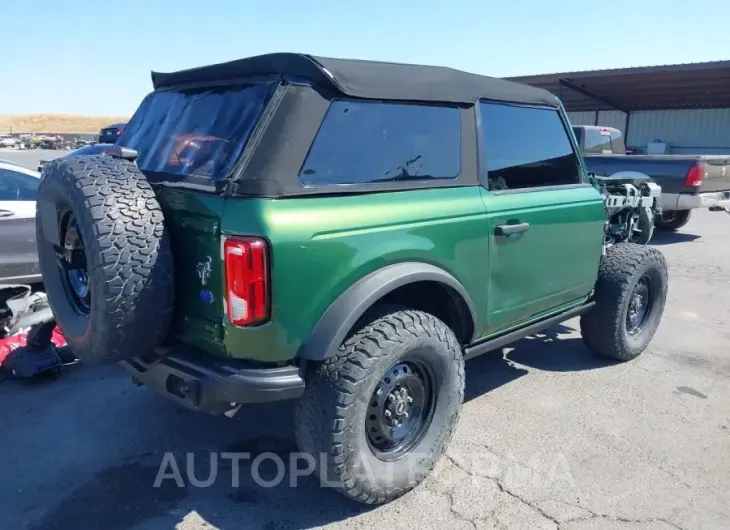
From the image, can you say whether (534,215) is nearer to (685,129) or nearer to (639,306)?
(639,306)

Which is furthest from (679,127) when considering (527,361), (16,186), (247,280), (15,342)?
(247,280)

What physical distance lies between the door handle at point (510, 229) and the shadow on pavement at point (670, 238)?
790 centimetres

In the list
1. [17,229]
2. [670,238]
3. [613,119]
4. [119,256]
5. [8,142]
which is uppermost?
[613,119]

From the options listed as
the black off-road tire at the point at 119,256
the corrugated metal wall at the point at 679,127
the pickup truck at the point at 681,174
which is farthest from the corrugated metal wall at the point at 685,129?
the black off-road tire at the point at 119,256

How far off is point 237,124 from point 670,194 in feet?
30.5

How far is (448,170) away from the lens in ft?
10.9

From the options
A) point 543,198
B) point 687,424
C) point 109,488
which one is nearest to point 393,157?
point 543,198

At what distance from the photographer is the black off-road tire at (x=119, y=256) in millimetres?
2520

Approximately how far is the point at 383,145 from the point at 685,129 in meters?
23.3

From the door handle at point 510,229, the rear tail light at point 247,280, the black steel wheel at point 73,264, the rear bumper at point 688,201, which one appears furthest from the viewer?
the rear bumper at point 688,201

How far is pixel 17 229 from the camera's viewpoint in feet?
19.6

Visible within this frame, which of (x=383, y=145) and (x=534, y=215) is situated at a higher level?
(x=383, y=145)

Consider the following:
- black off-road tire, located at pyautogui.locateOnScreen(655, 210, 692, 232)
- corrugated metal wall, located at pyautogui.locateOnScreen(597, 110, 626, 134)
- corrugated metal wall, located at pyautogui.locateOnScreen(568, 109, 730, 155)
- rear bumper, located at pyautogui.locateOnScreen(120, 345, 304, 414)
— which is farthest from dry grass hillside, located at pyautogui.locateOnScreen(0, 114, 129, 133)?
rear bumper, located at pyautogui.locateOnScreen(120, 345, 304, 414)

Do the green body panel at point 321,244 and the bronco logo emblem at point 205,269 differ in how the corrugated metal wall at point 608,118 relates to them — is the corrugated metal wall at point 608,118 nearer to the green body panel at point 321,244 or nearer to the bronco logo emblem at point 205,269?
the green body panel at point 321,244
